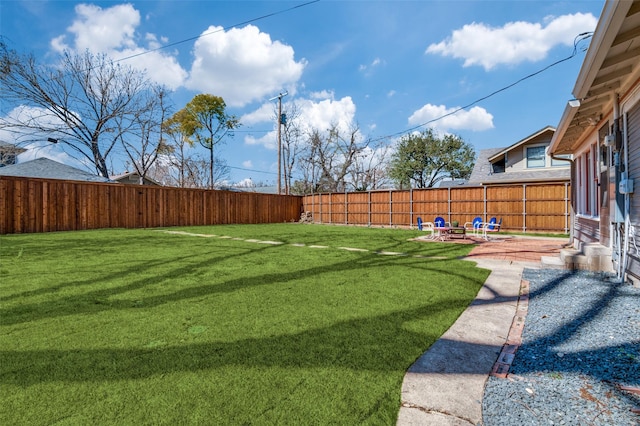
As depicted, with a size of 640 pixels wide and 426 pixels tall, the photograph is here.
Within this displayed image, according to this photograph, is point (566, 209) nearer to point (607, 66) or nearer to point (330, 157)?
point (607, 66)

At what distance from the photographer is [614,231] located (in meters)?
4.42

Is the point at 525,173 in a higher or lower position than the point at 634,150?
higher

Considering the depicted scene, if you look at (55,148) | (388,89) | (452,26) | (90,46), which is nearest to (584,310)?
(452,26)

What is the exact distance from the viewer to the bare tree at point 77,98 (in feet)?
59.7

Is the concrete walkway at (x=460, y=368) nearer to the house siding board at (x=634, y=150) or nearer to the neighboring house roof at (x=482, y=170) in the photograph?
the house siding board at (x=634, y=150)

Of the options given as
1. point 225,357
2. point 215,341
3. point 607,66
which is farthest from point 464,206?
point 225,357

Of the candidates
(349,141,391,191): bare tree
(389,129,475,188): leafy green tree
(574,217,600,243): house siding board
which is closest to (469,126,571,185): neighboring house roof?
(574,217,600,243): house siding board

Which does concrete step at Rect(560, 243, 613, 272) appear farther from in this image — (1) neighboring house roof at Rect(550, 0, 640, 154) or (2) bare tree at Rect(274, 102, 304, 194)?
(2) bare tree at Rect(274, 102, 304, 194)

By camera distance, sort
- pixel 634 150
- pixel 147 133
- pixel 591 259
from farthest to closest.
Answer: pixel 147 133 < pixel 591 259 < pixel 634 150

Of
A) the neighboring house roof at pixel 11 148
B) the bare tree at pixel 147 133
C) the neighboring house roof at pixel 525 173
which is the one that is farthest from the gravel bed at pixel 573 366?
the bare tree at pixel 147 133

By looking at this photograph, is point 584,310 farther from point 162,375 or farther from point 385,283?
point 162,375

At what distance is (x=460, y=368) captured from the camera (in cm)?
192

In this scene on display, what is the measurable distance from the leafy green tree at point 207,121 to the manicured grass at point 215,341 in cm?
2405

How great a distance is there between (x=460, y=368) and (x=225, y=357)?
149 cm
